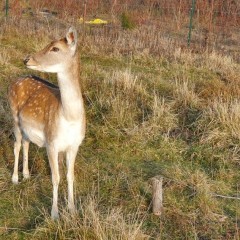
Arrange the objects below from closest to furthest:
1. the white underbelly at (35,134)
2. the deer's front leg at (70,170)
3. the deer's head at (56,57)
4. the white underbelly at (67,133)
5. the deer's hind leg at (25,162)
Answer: the deer's head at (56,57)
the white underbelly at (67,133)
the deer's front leg at (70,170)
the white underbelly at (35,134)
the deer's hind leg at (25,162)

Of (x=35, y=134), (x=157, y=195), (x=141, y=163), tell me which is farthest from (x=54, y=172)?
(x=141, y=163)

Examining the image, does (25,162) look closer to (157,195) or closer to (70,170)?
(70,170)

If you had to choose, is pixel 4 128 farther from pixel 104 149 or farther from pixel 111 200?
pixel 111 200

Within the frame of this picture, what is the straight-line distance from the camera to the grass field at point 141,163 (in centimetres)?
437

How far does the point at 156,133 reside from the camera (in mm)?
6578

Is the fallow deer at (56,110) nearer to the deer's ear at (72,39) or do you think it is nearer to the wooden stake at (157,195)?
the deer's ear at (72,39)

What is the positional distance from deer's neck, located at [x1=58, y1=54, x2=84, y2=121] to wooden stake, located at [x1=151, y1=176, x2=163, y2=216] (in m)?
0.92

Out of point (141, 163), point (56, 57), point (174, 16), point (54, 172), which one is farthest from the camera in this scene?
point (174, 16)

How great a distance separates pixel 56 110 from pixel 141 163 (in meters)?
1.66

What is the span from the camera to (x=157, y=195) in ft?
15.1

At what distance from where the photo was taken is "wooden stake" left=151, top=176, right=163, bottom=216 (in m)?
4.56

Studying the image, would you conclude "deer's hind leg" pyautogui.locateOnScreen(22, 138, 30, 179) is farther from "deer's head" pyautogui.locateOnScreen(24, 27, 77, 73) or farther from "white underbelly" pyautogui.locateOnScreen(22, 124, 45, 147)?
"deer's head" pyautogui.locateOnScreen(24, 27, 77, 73)

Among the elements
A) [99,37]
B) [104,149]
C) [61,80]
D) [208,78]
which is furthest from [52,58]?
[99,37]

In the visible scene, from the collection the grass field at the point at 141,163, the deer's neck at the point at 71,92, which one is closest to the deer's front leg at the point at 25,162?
the grass field at the point at 141,163
